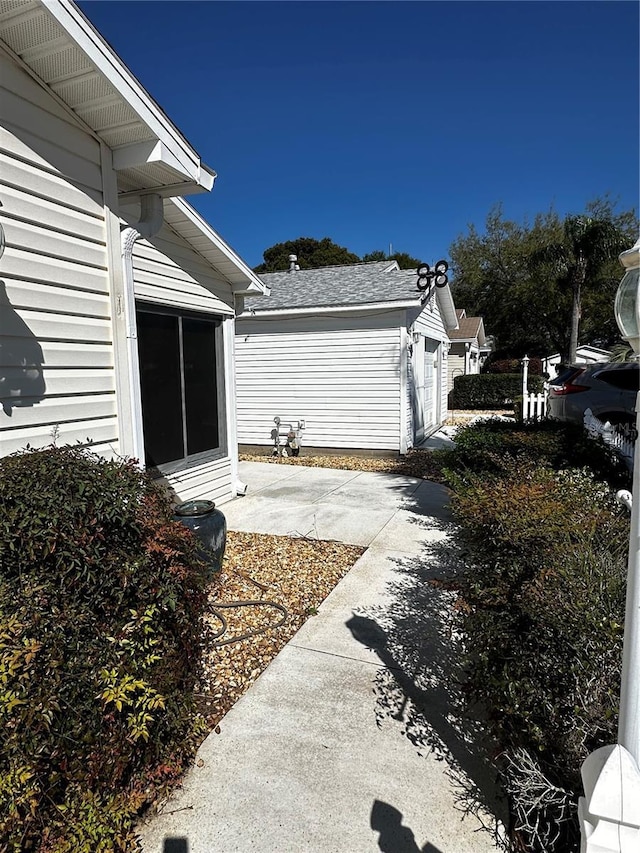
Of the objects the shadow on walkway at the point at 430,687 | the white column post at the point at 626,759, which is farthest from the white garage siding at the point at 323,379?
the white column post at the point at 626,759

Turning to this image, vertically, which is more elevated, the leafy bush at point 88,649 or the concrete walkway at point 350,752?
the leafy bush at point 88,649

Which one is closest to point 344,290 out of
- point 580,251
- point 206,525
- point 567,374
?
point 567,374

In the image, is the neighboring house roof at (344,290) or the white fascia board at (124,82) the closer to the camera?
the white fascia board at (124,82)

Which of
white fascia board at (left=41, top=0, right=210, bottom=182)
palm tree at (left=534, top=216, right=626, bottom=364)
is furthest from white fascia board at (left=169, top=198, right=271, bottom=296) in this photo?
palm tree at (left=534, top=216, right=626, bottom=364)

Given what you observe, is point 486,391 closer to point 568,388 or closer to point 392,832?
point 568,388

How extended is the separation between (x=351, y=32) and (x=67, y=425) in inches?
254

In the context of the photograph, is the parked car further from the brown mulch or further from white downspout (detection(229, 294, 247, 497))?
white downspout (detection(229, 294, 247, 497))

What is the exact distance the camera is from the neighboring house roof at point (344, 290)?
9891 millimetres

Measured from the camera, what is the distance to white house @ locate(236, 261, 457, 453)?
10055 millimetres

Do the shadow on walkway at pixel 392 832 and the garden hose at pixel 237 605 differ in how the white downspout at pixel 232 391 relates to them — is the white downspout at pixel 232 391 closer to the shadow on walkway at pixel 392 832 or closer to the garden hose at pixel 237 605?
the garden hose at pixel 237 605

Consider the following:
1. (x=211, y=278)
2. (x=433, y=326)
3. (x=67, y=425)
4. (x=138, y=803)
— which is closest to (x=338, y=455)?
(x=433, y=326)

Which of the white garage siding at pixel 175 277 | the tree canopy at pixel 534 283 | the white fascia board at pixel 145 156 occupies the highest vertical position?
the tree canopy at pixel 534 283

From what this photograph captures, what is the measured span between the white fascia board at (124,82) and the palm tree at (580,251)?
20777 mm

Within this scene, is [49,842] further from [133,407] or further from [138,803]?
[133,407]
